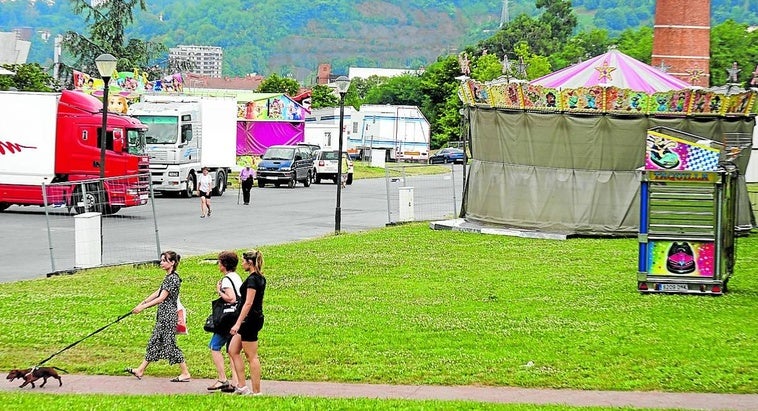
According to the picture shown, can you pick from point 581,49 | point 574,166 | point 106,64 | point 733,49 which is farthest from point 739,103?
point 581,49

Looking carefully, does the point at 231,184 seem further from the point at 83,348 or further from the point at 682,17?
the point at 83,348

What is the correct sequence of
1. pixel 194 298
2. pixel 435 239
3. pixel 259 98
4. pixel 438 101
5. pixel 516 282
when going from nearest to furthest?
pixel 194 298, pixel 516 282, pixel 435 239, pixel 259 98, pixel 438 101

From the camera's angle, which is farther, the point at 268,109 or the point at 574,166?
the point at 268,109

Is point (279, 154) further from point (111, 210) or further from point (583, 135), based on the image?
point (111, 210)

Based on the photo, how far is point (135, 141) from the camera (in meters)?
40.8

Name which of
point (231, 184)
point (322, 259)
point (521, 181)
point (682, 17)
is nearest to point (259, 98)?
point (231, 184)

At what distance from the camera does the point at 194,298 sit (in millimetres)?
18312

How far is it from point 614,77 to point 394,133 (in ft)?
199

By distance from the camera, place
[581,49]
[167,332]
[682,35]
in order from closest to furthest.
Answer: [167,332] → [682,35] → [581,49]

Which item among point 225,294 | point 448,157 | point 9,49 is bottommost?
point 225,294

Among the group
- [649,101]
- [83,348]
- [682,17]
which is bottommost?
[83,348]

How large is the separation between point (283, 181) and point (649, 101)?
29833 millimetres

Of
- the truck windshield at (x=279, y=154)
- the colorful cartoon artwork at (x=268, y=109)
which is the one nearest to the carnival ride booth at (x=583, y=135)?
the truck windshield at (x=279, y=154)

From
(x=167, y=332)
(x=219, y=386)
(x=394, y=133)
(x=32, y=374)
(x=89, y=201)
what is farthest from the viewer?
(x=394, y=133)
